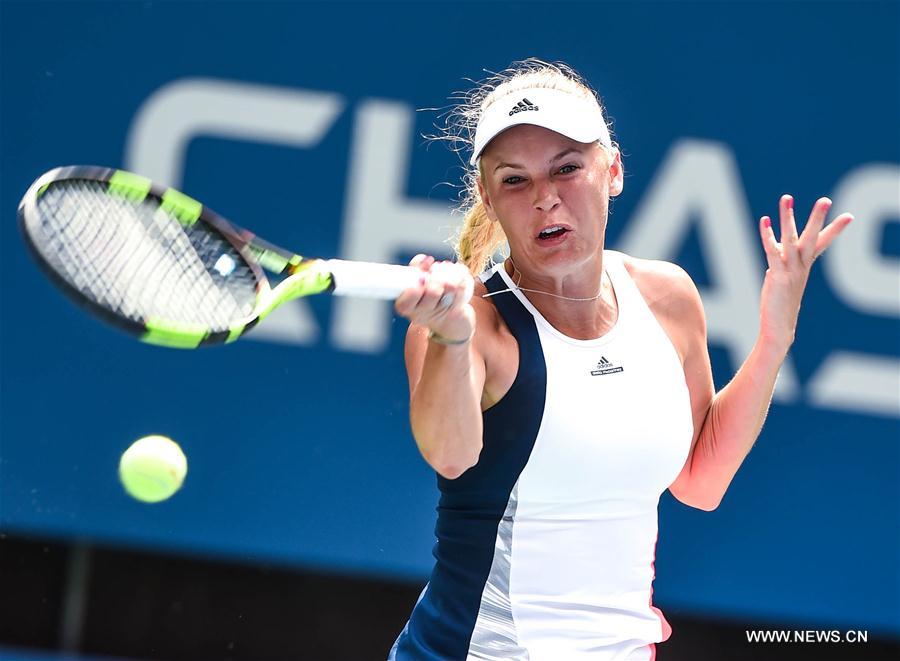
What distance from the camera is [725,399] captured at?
2.71m

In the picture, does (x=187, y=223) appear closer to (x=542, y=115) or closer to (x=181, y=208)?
(x=181, y=208)

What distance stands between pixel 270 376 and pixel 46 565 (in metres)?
1.02

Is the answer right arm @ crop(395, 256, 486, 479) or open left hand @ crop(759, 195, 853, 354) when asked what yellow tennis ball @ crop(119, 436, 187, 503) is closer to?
right arm @ crop(395, 256, 486, 479)

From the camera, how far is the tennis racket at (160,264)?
1.99 metres

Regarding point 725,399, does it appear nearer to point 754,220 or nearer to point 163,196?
point 163,196

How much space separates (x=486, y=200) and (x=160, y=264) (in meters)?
0.71

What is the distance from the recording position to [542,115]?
2436 millimetres

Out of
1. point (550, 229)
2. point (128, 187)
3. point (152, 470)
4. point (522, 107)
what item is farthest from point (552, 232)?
point (152, 470)

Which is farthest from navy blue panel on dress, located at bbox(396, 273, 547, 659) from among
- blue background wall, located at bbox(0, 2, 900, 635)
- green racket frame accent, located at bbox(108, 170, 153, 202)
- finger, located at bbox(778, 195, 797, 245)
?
blue background wall, located at bbox(0, 2, 900, 635)

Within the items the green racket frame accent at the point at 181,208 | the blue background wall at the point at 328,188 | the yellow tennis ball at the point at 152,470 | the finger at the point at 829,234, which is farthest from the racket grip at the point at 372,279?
the blue background wall at the point at 328,188

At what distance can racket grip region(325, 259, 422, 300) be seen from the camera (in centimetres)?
203

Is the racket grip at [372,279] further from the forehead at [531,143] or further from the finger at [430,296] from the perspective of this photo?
the forehead at [531,143]

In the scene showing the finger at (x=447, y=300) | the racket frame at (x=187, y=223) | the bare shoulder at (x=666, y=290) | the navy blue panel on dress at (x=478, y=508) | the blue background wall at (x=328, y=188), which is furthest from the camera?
the blue background wall at (x=328, y=188)

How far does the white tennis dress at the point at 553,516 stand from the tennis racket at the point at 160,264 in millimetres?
415
